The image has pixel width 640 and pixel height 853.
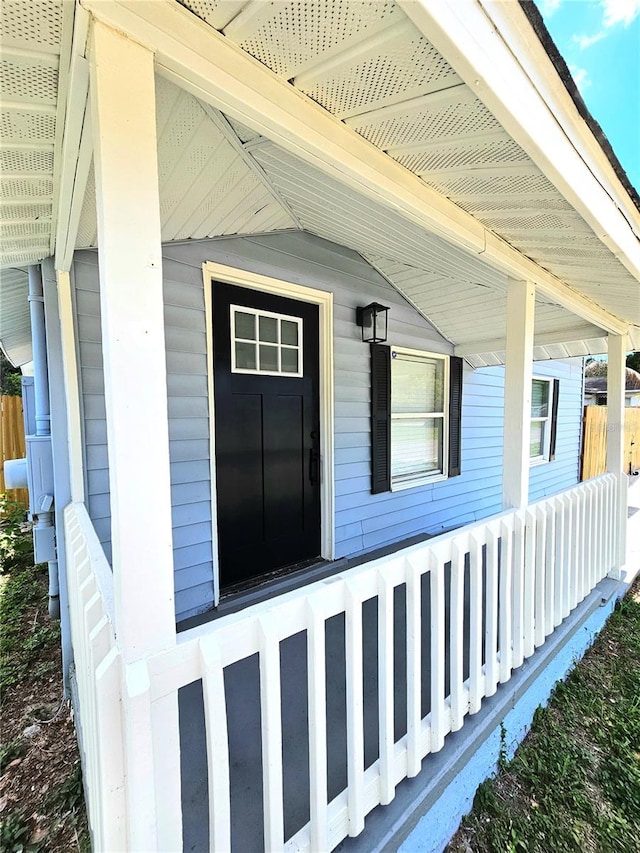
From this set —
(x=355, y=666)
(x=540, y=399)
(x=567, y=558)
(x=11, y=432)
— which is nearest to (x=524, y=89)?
(x=355, y=666)

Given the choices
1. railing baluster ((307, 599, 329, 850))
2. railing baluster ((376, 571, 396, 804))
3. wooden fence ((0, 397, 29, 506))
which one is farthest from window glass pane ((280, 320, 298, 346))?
wooden fence ((0, 397, 29, 506))

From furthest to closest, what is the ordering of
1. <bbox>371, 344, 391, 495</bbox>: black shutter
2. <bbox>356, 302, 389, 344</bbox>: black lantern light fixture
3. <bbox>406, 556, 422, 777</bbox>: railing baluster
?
1. <bbox>371, 344, 391, 495</bbox>: black shutter
2. <bbox>356, 302, 389, 344</bbox>: black lantern light fixture
3. <bbox>406, 556, 422, 777</bbox>: railing baluster

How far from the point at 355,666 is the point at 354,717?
0.51ft

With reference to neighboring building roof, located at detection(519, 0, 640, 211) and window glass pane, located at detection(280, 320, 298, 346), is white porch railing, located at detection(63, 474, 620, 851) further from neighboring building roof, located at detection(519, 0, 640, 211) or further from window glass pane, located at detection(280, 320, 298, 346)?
window glass pane, located at detection(280, 320, 298, 346)

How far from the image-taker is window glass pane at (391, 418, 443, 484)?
12.1 ft

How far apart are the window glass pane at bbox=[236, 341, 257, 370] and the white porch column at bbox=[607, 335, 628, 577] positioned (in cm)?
326

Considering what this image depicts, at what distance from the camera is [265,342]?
2.64 m

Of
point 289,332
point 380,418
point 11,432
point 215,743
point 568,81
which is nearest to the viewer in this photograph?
point 215,743

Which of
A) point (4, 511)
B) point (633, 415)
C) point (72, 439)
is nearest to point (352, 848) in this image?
point (72, 439)

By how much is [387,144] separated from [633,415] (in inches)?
457

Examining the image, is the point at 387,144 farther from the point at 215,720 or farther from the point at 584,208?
the point at 215,720

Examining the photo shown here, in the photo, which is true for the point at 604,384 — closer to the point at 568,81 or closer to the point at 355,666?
the point at 568,81

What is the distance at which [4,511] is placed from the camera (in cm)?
512

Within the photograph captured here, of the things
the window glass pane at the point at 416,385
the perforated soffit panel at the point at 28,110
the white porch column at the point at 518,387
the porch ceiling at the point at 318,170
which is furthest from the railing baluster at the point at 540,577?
the perforated soffit panel at the point at 28,110
